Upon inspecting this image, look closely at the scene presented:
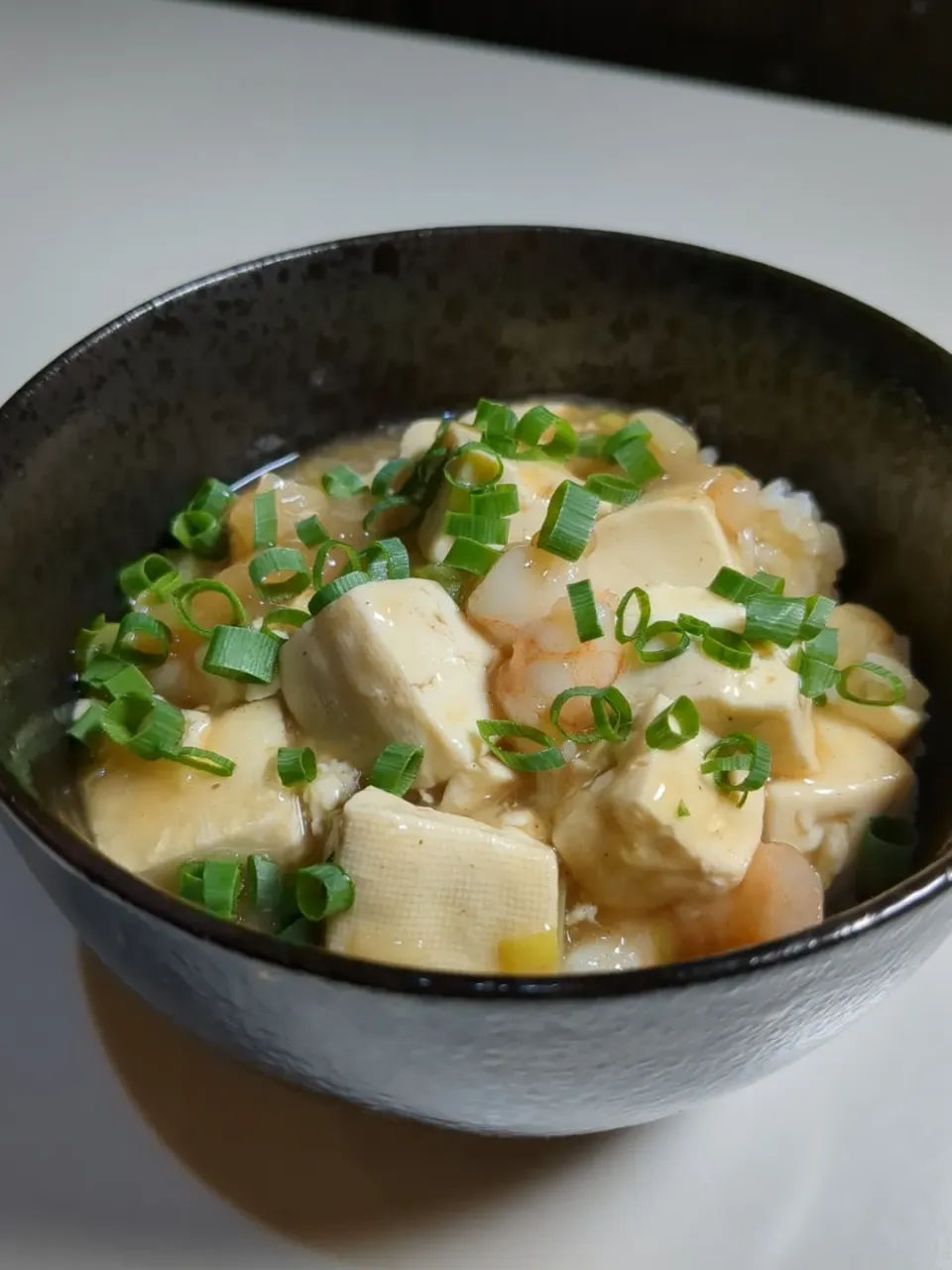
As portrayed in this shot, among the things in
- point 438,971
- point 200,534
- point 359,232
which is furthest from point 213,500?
point 359,232

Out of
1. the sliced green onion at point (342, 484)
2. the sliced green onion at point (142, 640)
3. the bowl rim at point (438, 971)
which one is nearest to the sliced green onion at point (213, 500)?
the sliced green onion at point (342, 484)

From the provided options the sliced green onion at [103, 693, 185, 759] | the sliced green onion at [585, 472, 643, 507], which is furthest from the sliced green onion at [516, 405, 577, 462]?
the sliced green onion at [103, 693, 185, 759]

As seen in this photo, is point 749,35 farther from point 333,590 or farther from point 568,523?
point 333,590

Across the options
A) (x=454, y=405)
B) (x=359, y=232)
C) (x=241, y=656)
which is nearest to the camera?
(x=241, y=656)

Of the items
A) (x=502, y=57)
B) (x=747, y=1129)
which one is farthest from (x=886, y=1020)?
(x=502, y=57)

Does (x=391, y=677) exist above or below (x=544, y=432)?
below

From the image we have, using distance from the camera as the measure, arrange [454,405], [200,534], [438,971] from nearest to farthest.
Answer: [438,971]
[200,534]
[454,405]

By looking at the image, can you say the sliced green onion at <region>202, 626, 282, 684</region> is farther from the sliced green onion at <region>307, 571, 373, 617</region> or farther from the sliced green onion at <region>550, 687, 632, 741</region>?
the sliced green onion at <region>550, 687, 632, 741</region>

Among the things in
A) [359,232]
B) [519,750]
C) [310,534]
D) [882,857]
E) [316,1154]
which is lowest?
[316,1154]
